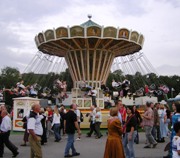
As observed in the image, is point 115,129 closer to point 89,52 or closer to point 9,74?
point 89,52

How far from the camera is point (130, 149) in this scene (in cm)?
789

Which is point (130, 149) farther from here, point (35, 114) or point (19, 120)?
point (19, 120)

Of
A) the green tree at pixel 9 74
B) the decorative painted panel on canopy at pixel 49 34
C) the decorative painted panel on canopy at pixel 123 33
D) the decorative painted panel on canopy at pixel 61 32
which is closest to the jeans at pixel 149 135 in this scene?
the decorative painted panel on canopy at pixel 123 33

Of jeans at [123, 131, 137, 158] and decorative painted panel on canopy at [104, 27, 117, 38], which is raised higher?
decorative painted panel on canopy at [104, 27, 117, 38]

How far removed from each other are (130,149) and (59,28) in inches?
706

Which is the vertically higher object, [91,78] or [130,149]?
[91,78]

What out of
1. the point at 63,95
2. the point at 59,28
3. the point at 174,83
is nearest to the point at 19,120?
the point at 63,95

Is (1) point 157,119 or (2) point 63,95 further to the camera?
(2) point 63,95

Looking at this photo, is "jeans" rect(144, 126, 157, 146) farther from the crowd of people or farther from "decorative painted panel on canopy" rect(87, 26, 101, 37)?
"decorative painted panel on canopy" rect(87, 26, 101, 37)

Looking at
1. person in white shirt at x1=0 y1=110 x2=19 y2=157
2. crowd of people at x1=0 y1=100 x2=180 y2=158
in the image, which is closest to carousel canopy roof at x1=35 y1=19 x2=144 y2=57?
crowd of people at x1=0 y1=100 x2=180 y2=158

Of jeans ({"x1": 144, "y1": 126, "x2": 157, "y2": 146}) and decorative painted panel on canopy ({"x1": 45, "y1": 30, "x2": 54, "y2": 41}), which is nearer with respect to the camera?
jeans ({"x1": 144, "y1": 126, "x2": 157, "y2": 146})

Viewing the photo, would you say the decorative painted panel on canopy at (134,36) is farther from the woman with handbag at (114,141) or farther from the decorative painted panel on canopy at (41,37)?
the woman with handbag at (114,141)

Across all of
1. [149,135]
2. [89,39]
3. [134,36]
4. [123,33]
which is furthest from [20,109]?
[134,36]

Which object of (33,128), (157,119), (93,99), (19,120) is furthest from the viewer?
(93,99)
